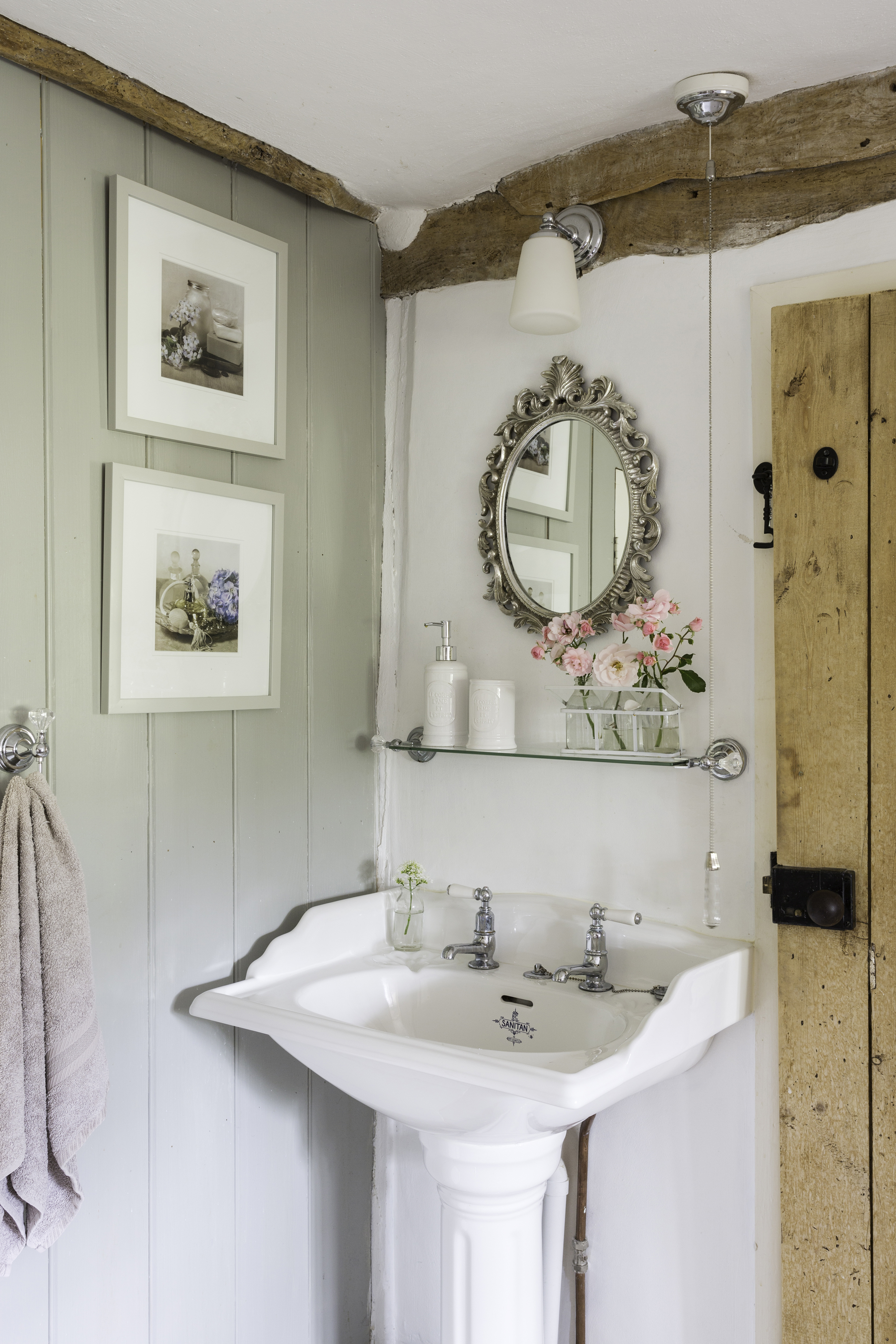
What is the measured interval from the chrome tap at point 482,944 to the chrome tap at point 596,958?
149 millimetres

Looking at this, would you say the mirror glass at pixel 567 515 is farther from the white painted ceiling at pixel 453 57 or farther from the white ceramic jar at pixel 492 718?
the white painted ceiling at pixel 453 57

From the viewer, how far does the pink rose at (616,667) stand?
1.66 m

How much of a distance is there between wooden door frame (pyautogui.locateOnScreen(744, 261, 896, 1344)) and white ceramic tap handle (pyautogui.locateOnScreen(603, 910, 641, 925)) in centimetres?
18

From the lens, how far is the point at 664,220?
1729mm

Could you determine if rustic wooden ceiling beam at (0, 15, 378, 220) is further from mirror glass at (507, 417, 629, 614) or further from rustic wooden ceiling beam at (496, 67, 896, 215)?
mirror glass at (507, 417, 629, 614)

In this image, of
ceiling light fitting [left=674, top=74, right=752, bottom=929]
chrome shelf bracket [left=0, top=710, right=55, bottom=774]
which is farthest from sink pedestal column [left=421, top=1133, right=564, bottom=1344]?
chrome shelf bracket [left=0, top=710, right=55, bottom=774]

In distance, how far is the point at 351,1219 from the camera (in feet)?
6.45

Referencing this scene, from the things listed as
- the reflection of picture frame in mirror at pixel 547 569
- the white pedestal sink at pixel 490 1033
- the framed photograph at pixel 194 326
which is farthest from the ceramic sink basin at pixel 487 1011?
the framed photograph at pixel 194 326

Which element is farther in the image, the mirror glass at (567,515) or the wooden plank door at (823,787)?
the mirror glass at (567,515)

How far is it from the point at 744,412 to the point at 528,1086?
1036mm

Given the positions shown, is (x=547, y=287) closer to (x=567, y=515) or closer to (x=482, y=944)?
(x=567, y=515)

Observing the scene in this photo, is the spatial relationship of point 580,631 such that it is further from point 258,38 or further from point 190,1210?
point 190,1210

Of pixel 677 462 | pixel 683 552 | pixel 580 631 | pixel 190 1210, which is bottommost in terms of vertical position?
pixel 190 1210

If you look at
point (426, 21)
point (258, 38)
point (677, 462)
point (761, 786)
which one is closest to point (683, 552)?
point (677, 462)
